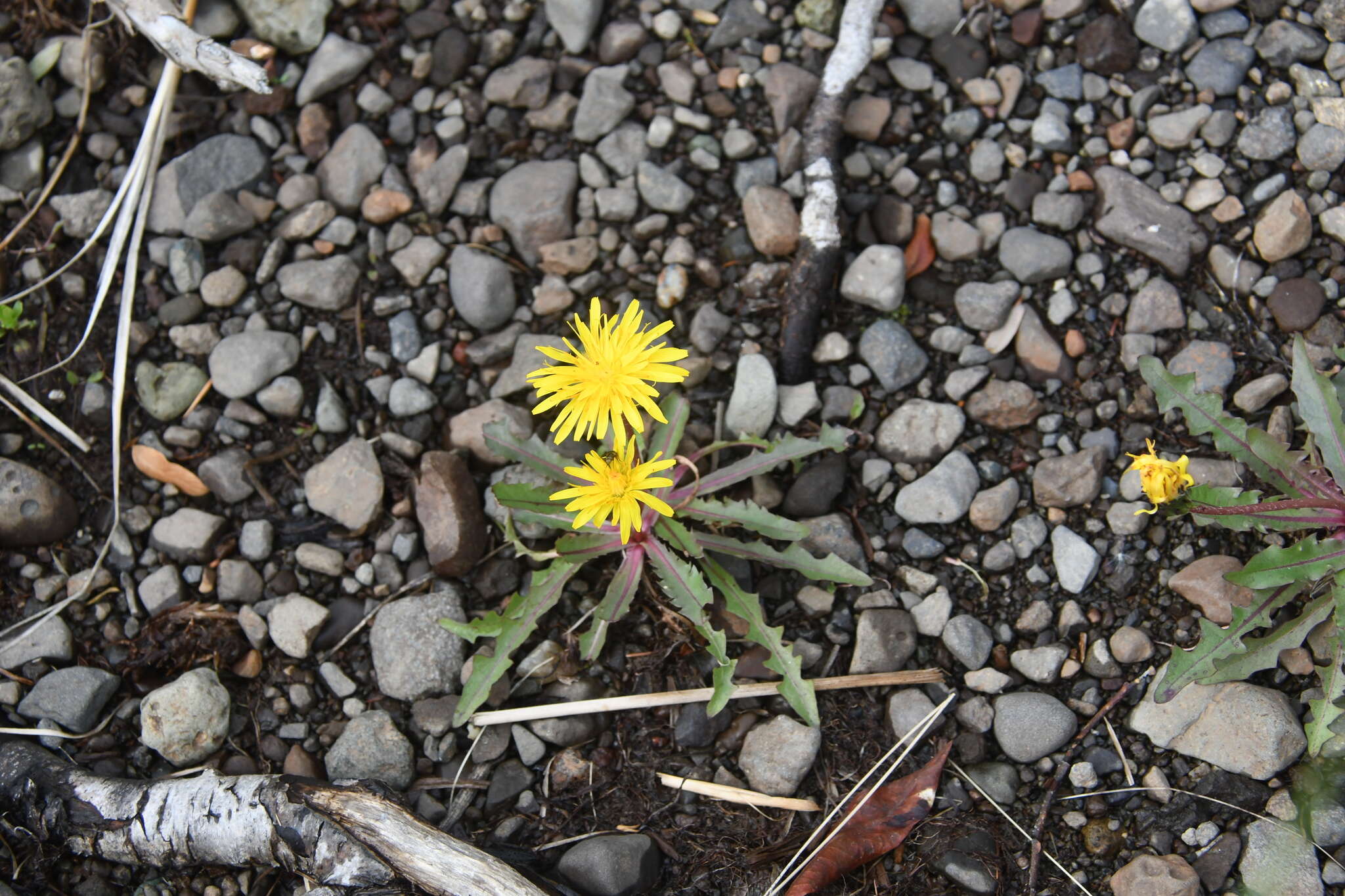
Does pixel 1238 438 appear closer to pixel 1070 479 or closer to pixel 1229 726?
pixel 1070 479

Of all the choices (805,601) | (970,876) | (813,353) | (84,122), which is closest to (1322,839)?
(970,876)

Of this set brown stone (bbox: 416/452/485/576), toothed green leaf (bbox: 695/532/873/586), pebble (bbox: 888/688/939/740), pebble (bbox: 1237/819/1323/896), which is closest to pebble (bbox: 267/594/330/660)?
brown stone (bbox: 416/452/485/576)

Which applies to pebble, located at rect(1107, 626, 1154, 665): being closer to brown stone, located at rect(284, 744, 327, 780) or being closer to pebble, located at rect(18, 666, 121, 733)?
brown stone, located at rect(284, 744, 327, 780)

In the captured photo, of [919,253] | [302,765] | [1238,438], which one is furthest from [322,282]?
[1238,438]

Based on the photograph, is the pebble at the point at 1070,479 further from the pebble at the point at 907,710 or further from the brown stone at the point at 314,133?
the brown stone at the point at 314,133

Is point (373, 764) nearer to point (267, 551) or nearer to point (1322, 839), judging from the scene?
point (267, 551)

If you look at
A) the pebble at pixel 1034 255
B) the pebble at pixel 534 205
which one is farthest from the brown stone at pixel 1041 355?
the pebble at pixel 534 205
